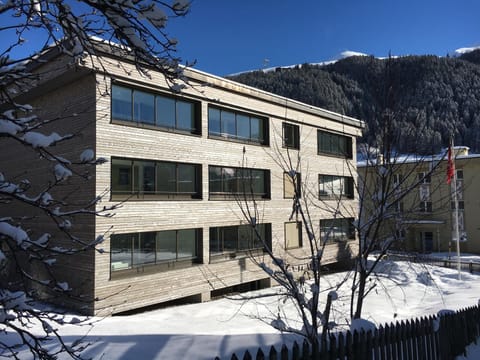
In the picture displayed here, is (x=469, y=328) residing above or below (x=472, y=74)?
below

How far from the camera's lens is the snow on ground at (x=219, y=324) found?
26.2ft

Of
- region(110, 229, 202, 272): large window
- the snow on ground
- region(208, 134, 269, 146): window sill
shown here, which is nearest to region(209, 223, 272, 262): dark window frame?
region(110, 229, 202, 272): large window

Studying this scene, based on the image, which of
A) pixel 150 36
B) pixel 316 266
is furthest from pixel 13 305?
pixel 316 266

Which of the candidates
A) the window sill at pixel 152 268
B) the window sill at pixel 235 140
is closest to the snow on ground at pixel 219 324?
the window sill at pixel 152 268

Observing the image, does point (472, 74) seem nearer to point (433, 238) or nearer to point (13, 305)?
point (433, 238)

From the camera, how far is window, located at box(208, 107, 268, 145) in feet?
66.0

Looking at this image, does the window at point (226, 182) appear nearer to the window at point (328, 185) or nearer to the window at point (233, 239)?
the window at point (233, 239)

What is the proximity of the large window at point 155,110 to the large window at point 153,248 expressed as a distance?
5.08 metres

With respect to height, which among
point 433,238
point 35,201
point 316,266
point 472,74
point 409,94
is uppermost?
point 472,74

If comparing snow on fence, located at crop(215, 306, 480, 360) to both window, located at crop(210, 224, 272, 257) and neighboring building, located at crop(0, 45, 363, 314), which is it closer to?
neighboring building, located at crop(0, 45, 363, 314)

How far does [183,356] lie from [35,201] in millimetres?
5616

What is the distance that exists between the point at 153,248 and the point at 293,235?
10.5 metres

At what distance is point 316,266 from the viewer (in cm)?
558

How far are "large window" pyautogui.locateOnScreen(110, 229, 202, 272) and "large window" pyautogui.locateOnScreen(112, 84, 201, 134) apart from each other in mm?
5080
